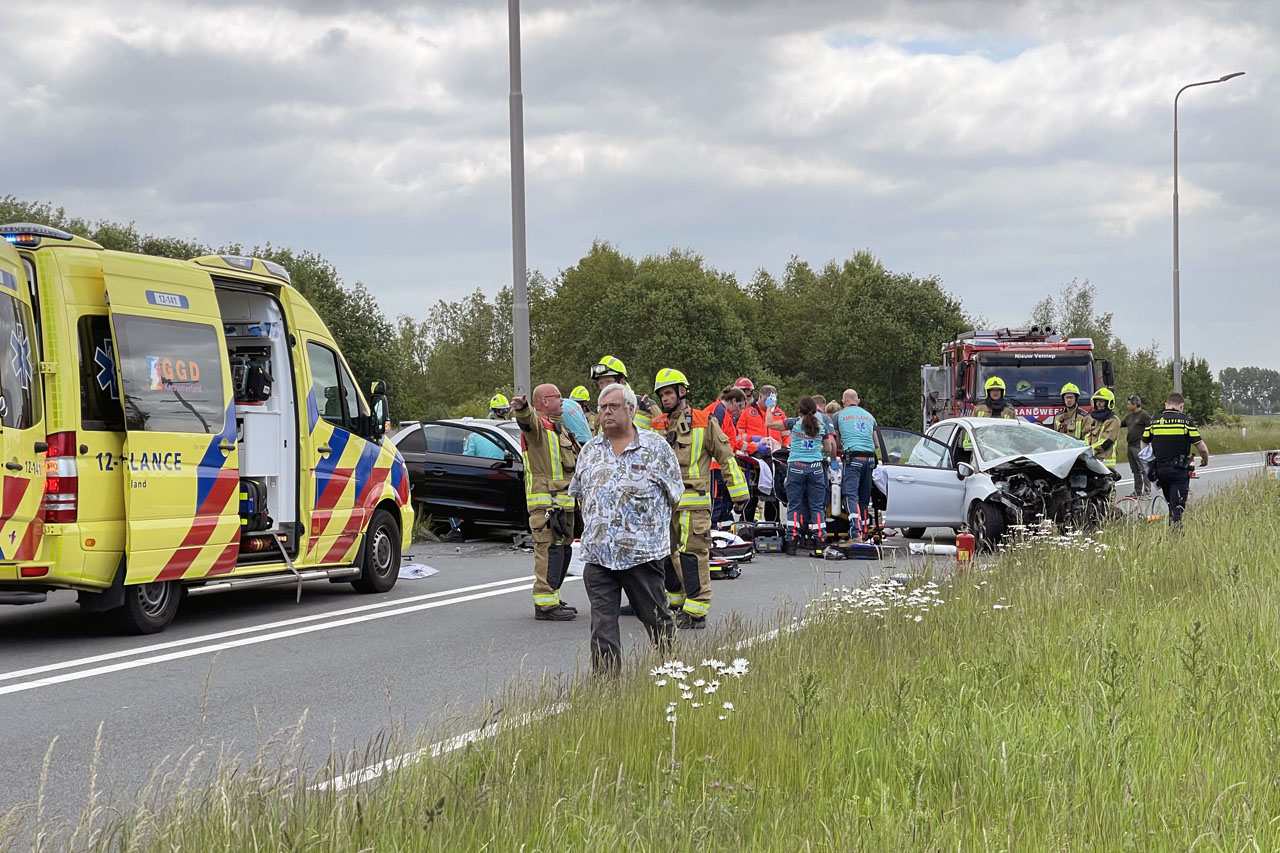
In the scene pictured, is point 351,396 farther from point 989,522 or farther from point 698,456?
point 989,522

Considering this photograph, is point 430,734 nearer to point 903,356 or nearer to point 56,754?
point 56,754

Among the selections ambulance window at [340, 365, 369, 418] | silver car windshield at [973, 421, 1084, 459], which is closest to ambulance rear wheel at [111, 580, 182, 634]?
ambulance window at [340, 365, 369, 418]

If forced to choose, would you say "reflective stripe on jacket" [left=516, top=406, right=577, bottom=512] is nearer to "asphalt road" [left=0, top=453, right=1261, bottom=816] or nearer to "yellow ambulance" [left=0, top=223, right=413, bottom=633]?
"asphalt road" [left=0, top=453, right=1261, bottom=816]

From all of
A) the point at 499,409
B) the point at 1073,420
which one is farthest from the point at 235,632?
the point at 1073,420

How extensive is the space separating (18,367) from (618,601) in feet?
14.8

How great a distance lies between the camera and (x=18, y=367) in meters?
8.85

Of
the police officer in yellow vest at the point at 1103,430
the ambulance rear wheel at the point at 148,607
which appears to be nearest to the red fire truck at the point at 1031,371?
the police officer in yellow vest at the point at 1103,430

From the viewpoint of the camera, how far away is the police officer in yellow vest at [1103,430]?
1864cm

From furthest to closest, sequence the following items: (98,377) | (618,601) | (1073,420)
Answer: (1073,420) < (98,377) < (618,601)

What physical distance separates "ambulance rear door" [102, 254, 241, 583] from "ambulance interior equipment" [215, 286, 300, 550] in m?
0.44

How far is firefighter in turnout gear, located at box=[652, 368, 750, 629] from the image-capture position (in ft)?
32.2

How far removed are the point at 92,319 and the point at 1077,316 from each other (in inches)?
3166

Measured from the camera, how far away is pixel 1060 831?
4125 mm

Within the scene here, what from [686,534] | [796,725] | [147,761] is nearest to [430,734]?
[796,725]
